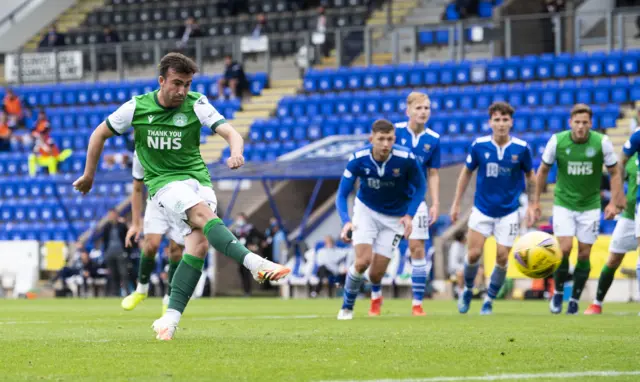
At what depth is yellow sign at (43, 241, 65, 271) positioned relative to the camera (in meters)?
26.4

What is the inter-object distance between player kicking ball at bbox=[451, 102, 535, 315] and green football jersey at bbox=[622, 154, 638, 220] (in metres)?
1.03

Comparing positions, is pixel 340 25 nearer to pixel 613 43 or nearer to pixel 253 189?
pixel 253 189

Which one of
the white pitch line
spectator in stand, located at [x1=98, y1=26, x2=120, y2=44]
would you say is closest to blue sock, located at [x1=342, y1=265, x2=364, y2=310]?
the white pitch line

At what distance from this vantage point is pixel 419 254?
13320 mm

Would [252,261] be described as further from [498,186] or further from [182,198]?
[498,186]

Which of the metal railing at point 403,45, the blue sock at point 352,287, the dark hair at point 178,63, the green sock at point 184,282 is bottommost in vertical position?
the blue sock at point 352,287

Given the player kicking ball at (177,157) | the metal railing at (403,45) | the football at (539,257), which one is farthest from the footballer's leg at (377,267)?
the metal railing at (403,45)

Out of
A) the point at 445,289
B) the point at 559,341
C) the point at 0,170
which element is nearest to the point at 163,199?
the point at 559,341

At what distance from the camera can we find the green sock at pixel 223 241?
325 inches

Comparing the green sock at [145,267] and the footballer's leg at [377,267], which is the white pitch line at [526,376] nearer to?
the footballer's leg at [377,267]

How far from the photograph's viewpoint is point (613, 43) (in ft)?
87.2

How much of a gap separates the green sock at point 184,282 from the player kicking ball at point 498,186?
17.1ft

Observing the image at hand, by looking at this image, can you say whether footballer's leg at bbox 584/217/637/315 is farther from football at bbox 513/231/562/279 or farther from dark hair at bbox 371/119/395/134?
dark hair at bbox 371/119/395/134

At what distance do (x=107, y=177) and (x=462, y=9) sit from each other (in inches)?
391
